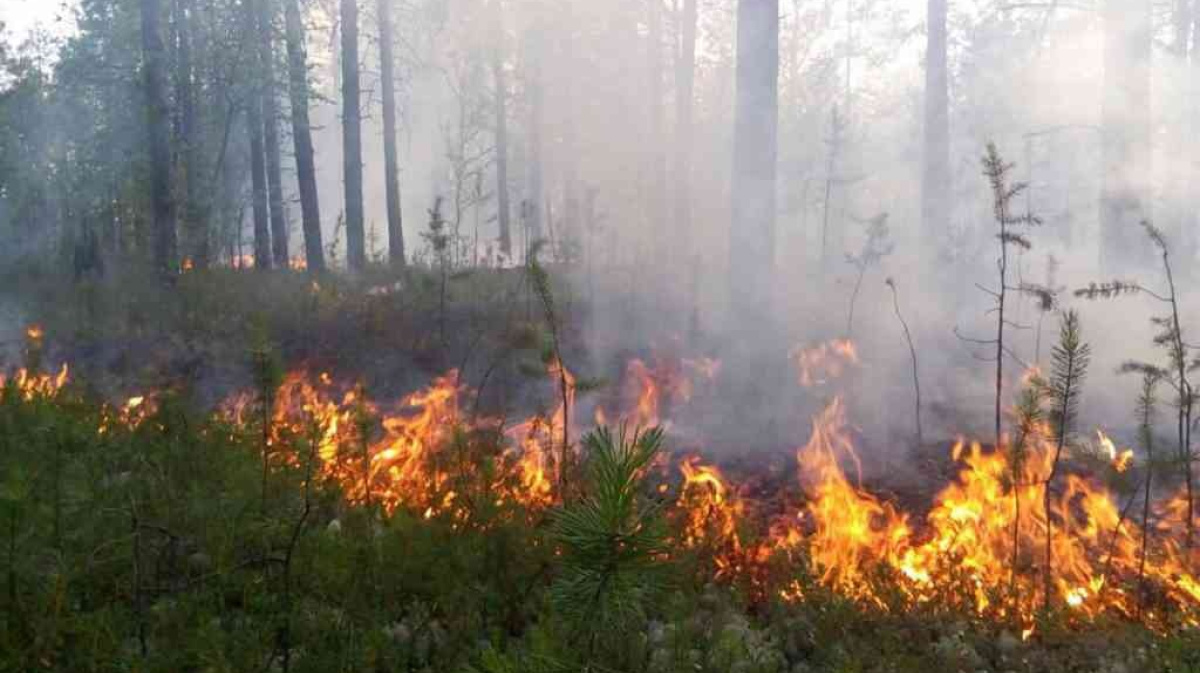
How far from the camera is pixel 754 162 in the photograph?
9.21 metres

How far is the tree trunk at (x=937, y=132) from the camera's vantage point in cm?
1491

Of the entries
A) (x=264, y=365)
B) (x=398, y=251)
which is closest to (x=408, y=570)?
(x=264, y=365)

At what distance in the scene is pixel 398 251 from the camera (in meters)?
16.4

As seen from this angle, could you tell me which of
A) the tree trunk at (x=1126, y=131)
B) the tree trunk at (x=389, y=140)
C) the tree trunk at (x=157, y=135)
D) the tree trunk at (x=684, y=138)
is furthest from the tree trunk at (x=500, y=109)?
the tree trunk at (x=1126, y=131)

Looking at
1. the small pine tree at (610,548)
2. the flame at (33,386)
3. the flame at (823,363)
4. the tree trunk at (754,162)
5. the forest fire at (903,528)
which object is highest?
the tree trunk at (754,162)

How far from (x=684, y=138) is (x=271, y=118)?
996cm

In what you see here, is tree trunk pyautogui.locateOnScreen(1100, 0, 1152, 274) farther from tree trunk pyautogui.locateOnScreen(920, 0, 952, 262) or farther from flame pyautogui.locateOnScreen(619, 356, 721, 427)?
flame pyautogui.locateOnScreen(619, 356, 721, 427)

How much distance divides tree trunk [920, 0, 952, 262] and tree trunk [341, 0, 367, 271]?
1021cm

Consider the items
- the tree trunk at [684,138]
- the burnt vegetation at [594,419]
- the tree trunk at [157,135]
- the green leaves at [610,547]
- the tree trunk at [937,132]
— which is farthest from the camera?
the tree trunk at [684,138]

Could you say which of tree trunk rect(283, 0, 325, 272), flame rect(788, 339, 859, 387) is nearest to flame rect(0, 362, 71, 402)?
flame rect(788, 339, 859, 387)

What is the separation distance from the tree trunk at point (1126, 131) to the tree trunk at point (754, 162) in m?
7.76

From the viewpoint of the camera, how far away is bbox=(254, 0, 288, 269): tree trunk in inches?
625

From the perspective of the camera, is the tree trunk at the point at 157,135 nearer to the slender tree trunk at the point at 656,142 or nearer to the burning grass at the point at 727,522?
the burning grass at the point at 727,522

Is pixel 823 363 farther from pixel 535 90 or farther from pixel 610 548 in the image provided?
pixel 535 90
